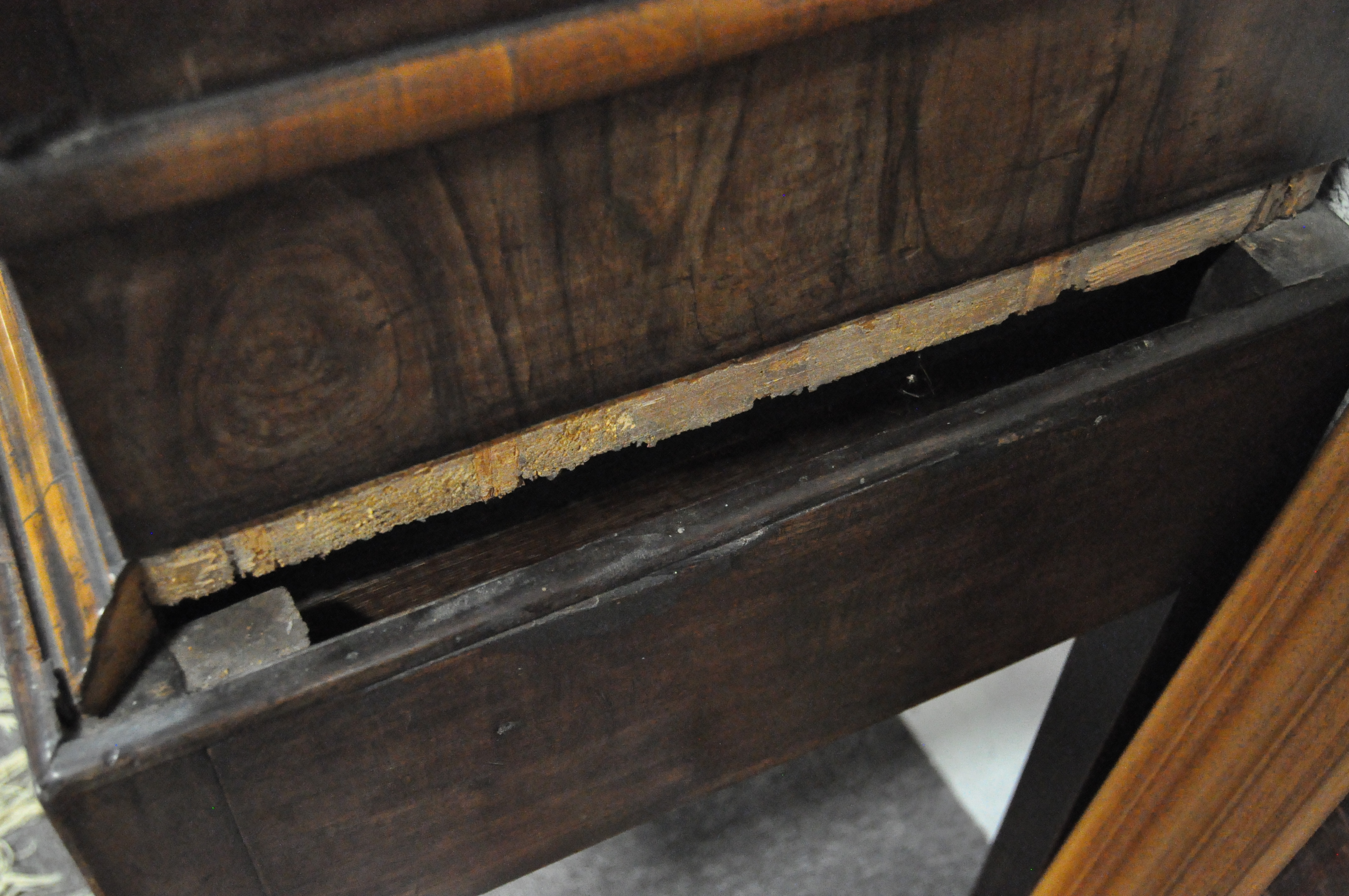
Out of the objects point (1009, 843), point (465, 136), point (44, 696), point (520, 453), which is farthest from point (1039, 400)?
point (1009, 843)

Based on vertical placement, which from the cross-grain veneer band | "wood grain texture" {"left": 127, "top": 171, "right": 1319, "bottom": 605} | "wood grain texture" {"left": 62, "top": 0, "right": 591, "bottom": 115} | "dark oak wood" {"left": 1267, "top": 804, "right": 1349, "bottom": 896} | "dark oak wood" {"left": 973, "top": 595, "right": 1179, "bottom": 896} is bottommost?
"dark oak wood" {"left": 1267, "top": 804, "right": 1349, "bottom": 896}

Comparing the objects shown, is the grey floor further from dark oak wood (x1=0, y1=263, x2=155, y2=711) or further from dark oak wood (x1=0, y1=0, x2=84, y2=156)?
dark oak wood (x1=0, y1=0, x2=84, y2=156)

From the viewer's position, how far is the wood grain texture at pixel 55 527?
738 millimetres

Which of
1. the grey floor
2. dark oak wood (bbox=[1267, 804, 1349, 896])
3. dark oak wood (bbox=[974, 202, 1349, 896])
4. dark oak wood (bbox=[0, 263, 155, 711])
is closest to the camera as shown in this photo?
dark oak wood (bbox=[0, 263, 155, 711])

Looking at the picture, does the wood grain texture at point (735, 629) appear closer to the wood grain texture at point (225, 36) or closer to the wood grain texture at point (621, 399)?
the wood grain texture at point (621, 399)

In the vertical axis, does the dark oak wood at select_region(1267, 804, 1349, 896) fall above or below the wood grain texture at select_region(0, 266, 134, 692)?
below

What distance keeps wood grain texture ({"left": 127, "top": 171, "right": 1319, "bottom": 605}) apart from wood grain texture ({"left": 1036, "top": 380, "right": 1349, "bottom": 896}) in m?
0.25

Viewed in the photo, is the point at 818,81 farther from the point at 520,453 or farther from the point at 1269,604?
the point at 1269,604

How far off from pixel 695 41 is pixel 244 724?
1.64ft

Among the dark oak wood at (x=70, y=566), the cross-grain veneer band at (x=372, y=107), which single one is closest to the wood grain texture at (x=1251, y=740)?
the cross-grain veneer band at (x=372, y=107)

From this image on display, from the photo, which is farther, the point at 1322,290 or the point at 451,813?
the point at 1322,290

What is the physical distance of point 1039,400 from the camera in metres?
0.95

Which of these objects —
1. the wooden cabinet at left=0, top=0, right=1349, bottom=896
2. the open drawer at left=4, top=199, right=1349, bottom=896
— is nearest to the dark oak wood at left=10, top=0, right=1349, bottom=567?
the wooden cabinet at left=0, top=0, right=1349, bottom=896

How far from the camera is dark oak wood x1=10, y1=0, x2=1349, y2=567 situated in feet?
2.16
